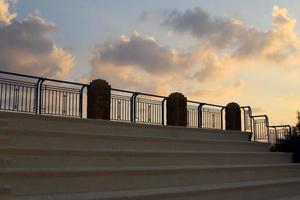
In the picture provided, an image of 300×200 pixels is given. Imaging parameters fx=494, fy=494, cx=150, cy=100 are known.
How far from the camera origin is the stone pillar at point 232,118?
20047mm

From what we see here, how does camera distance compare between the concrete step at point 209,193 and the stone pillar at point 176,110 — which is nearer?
the concrete step at point 209,193

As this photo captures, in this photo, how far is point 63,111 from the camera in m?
14.2

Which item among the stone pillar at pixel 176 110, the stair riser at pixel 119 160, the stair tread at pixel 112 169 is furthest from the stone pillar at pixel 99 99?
the stair tread at pixel 112 169

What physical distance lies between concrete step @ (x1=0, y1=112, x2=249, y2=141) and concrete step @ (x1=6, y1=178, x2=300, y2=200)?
2.71m

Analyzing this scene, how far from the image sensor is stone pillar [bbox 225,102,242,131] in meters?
20.0

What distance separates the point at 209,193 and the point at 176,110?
7.32m

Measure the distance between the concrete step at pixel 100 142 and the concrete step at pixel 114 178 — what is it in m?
1.27

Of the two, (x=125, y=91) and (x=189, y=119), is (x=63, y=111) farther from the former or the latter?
(x=189, y=119)

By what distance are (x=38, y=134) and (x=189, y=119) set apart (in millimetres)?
9240

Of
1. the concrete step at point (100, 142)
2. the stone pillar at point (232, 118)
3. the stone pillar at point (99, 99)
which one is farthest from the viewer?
the stone pillar at point (232, 118)

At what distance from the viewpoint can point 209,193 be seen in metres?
11.2

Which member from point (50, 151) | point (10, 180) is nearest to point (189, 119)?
point (50, 151)

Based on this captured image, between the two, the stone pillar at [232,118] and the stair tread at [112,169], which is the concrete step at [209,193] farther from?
the stone pillar at [232,118]

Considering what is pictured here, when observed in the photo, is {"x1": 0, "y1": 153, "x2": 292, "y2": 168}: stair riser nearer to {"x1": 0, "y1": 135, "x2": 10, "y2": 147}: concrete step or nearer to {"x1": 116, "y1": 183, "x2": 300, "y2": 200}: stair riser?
{"x1": 0, "y1": 135, "x2": 10, "y2": 147}: concrete step
